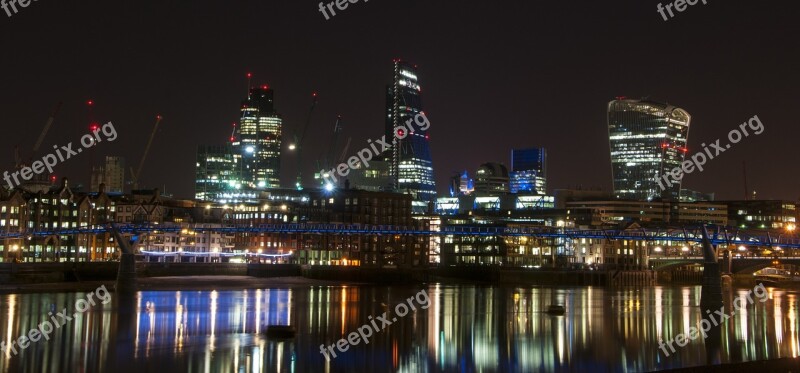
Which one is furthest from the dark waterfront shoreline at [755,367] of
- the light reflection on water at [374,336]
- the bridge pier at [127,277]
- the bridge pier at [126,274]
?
the bridge pier at [127,277]

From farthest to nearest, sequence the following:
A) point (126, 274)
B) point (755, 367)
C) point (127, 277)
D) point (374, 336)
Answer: point (126, 274), point (127, 277), point (374, 336), point (755, 367)

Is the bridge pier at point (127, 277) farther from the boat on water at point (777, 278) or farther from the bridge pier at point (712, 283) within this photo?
the boat on water at point (777, 278)

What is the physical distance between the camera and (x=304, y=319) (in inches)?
2430

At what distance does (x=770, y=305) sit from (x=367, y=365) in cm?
5572

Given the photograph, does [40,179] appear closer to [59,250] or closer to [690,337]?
[59,250]

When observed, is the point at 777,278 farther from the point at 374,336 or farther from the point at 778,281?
the point at 374,336

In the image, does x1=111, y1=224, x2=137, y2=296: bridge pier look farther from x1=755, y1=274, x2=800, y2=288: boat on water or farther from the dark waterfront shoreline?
x1=755, y1=274, x2=800, y2=288: boat on water

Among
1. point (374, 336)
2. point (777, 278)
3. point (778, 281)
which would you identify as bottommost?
point (374, 336)

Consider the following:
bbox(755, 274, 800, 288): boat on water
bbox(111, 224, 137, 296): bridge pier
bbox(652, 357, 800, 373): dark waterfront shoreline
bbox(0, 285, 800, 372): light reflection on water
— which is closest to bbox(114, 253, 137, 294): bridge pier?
bbox(111, 224, 137, 296): bridge pier

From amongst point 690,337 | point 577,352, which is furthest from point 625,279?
point 577,352

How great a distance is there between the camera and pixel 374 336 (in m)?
51.7

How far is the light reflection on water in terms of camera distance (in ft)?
136

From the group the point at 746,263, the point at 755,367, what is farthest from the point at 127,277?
the point at 746,263

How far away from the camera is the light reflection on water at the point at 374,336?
41.3 meters
